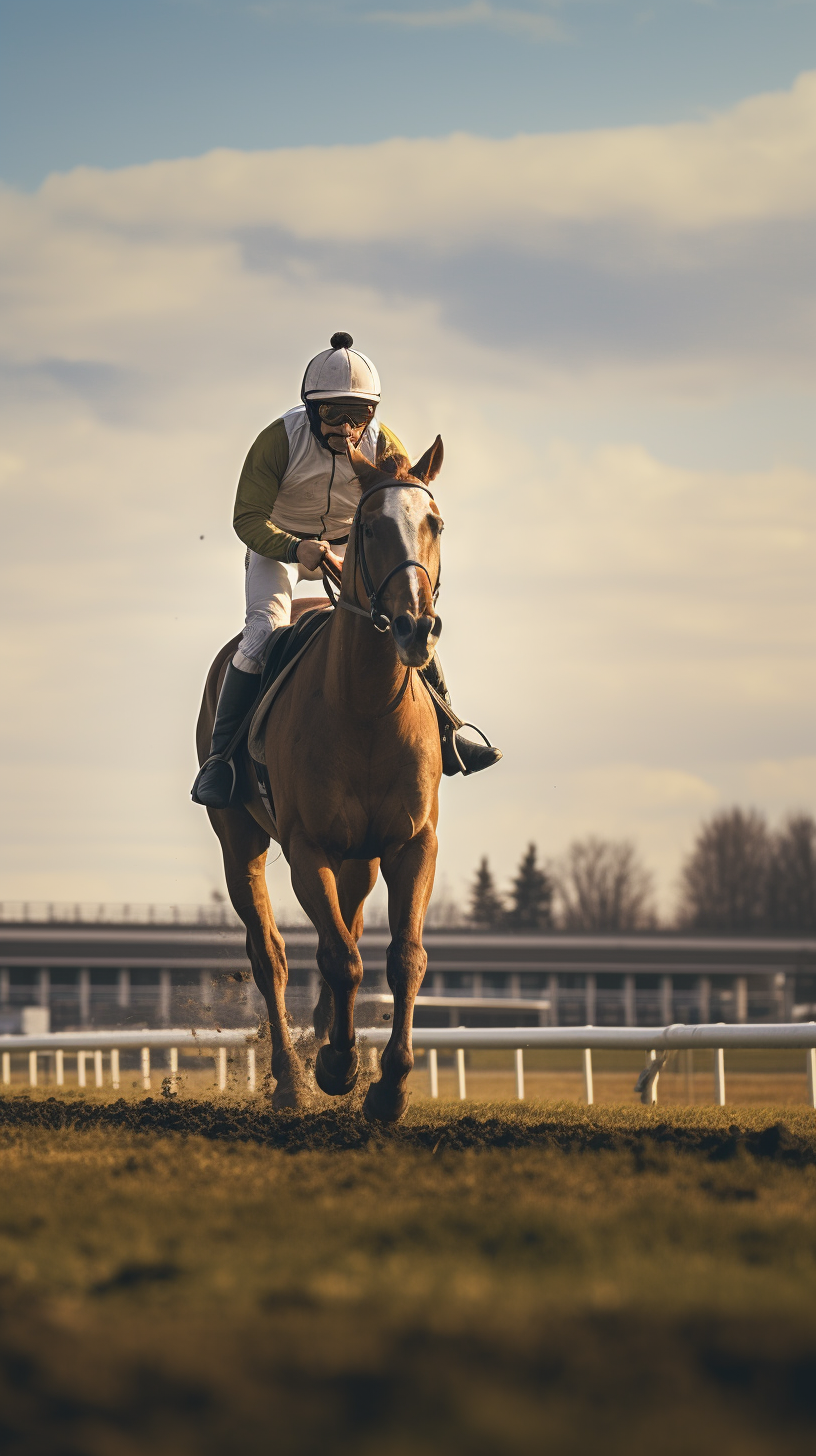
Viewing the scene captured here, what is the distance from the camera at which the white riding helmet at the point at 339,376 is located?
8.48 metres

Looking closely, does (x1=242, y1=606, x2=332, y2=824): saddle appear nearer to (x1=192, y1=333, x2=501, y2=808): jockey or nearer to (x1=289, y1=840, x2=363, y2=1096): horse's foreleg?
(x1=192, y1=333, x2=501, y2=808): jockey

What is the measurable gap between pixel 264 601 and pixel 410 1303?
658cm

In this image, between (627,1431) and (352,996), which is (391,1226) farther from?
(352,996)

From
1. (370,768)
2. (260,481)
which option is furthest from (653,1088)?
(260,481)

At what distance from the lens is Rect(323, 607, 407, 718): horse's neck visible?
7.36 meters

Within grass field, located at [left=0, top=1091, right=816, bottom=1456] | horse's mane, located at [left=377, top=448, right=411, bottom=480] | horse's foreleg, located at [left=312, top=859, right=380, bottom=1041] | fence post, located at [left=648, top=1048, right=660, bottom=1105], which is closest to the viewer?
grass field, located at [left=0, top=1091, right=816, bottom=1456]

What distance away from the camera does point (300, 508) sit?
8.98 meters

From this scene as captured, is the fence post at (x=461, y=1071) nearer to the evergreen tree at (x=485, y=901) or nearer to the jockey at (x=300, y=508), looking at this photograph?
the jockey at (x=300, y=508)

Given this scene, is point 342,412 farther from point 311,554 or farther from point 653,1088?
point 653,1088

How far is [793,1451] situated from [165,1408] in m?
0.80

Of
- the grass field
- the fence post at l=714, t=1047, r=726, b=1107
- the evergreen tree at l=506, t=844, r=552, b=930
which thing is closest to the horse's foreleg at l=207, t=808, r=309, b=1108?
the fence post at l=714, t=1047, r=726, b=1107

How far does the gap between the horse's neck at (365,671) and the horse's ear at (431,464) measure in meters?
0.68

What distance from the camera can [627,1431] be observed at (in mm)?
2109

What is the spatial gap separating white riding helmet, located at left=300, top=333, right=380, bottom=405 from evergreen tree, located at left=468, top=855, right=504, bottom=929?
90.7 meters
